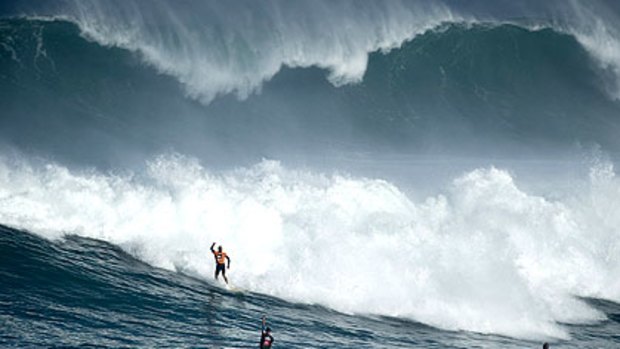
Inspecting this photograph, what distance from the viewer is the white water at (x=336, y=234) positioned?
14.0 meters

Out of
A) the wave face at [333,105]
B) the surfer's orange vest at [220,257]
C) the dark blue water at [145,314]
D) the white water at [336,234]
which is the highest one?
the wave face at [333,105]

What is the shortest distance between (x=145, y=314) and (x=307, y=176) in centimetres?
870

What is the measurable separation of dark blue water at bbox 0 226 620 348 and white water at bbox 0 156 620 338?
0.80 meters

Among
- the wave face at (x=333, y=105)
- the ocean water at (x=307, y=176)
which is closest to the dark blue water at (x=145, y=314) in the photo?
the ocean water at (x=307, y=176)

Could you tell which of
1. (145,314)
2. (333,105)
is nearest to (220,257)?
→ (145,314)

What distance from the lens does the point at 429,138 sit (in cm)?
2045

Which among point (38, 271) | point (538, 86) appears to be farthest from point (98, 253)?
point (538, 86)

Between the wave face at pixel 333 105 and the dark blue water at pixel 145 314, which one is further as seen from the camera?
the wave face at pixel 333 105

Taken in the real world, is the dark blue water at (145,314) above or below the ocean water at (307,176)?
below

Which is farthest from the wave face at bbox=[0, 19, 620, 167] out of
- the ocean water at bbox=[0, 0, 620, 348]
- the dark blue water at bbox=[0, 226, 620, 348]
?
the dark blue water at bbox=[0, 226, 620, 348]

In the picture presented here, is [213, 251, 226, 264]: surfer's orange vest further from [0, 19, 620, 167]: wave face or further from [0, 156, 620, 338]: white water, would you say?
[0, 19, 620, 167]: wave face

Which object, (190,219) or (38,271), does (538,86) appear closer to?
(190,219)

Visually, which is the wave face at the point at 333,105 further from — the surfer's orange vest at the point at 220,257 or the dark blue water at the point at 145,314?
the surfer's orange vest at the point at 220,257

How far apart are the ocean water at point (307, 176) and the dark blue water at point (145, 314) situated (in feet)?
0.23
